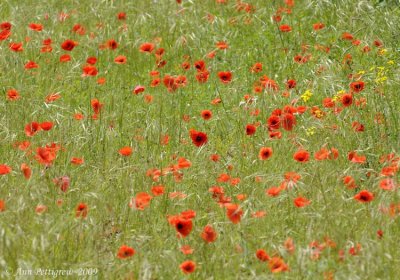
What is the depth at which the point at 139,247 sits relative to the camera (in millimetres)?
3070

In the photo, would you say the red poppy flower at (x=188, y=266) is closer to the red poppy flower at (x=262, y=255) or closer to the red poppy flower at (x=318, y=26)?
the red poppy flower at (x=262, y=255)

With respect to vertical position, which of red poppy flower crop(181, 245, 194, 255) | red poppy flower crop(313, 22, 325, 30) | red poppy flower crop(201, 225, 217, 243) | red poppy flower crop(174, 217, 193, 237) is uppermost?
red poppy flower crop(174, 217, 193, 237)

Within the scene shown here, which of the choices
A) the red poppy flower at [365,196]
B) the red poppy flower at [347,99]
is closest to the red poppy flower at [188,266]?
the red poppy flower at [365,196]

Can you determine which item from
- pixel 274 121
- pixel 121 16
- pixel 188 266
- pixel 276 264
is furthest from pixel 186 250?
pixel 121 16

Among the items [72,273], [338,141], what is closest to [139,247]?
[72,273]

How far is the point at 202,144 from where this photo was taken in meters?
3.90

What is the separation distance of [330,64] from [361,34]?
0.61 m

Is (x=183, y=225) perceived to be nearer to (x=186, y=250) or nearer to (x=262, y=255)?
(x=186, y=250)

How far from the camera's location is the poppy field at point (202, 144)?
3.05m

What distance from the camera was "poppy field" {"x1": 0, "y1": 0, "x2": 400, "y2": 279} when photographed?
3053 millimetres

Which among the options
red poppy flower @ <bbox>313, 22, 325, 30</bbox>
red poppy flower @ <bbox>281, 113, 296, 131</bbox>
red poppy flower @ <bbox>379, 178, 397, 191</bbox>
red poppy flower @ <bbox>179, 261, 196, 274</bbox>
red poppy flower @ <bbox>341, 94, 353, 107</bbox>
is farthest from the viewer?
red poppy flower @ <bbox>313, 22, 325, 30</bbox>

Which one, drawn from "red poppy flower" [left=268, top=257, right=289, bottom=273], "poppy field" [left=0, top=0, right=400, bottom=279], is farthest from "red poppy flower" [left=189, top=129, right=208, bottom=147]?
"red poppy flower" [left=268, top=257, right=289, bottom=273]

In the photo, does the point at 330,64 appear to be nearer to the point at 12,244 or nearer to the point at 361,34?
the point at 361,34

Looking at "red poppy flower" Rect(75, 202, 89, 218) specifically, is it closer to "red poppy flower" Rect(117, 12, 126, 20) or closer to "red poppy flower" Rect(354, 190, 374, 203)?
"red poppy flower" Rect(354, 190, 374, 203)
